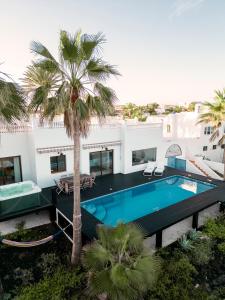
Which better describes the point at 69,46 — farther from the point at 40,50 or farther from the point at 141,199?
the point at 141,199

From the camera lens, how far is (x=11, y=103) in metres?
7.30

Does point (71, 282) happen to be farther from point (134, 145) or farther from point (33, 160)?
point (134, 145)

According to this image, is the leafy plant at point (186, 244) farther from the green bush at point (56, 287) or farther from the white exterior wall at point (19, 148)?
the white exterior wall at point (19, 148)

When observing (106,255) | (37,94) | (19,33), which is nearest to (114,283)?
(106,255)

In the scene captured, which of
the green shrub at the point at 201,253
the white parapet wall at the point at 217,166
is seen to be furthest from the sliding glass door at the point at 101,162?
the white parapet wall at the point at 217,166

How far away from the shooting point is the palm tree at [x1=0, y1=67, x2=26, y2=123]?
6883mm

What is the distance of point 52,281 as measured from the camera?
8.82m

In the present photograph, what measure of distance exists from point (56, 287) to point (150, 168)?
15464 millimetres

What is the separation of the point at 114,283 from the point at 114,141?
1513cm

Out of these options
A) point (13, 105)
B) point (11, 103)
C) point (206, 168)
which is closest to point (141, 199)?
point (13, 105)

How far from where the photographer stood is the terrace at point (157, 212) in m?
11.6

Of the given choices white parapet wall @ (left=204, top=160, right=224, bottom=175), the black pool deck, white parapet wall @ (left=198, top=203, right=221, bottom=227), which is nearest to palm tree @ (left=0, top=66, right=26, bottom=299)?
the black pool deck

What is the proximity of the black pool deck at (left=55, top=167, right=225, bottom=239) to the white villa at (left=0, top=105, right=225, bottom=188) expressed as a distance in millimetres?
1984

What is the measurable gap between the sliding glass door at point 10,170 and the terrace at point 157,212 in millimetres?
4447
